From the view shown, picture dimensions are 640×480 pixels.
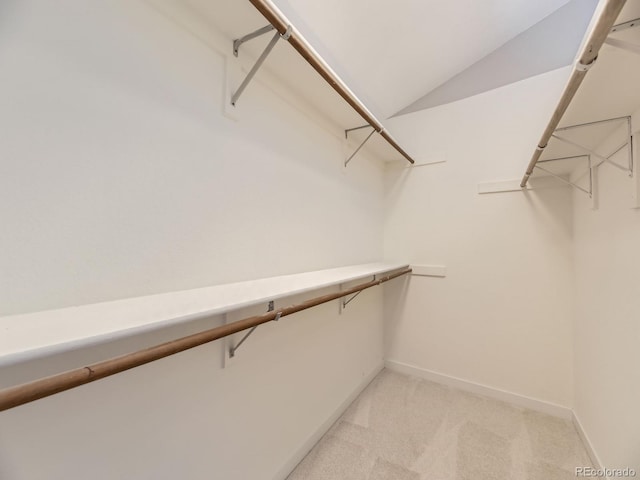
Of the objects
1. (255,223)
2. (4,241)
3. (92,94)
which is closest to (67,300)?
(4,241)

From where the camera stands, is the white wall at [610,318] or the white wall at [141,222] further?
the white wall at [610,318]

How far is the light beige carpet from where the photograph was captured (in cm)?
146

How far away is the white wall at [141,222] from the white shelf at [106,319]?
0.07 m

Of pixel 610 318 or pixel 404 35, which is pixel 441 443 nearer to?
pixel 610 318

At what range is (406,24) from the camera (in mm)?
1753

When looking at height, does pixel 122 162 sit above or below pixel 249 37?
below

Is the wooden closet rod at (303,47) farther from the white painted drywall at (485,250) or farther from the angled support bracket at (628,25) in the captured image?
the white painted drywall at (485,250)

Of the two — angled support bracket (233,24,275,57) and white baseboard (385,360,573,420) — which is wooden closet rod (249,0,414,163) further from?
white baseboard (385,360,573,420)

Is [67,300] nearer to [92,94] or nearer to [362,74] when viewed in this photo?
[92,94]

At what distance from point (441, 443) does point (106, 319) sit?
198cm

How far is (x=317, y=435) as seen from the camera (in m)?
1.65

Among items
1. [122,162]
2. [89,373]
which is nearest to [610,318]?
[89,373]

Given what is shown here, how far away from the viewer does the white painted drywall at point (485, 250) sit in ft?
6.65

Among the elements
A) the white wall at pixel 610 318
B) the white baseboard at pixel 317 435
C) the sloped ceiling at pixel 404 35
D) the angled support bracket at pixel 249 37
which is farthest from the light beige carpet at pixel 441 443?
the sloped ceiling at pixel 404 35
